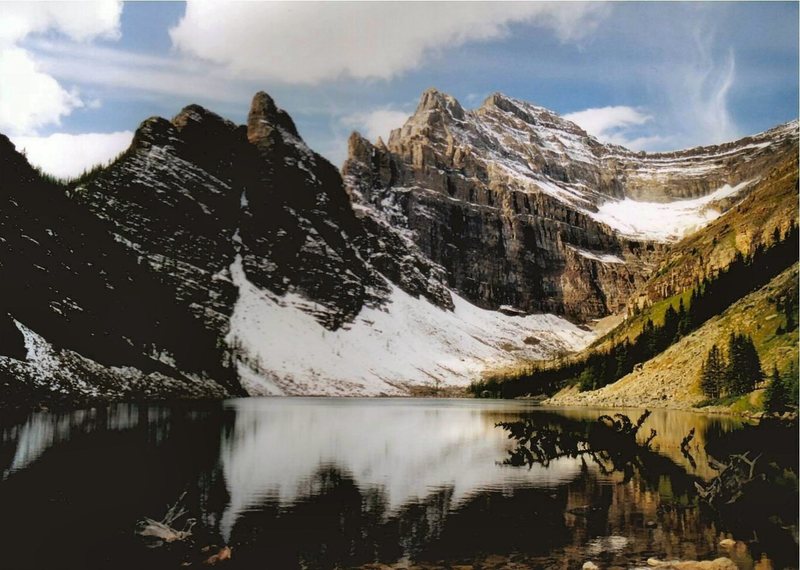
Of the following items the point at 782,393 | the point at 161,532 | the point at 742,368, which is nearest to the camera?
the point at 161,532

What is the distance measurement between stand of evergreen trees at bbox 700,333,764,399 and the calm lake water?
62.2ft

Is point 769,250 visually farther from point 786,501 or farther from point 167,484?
point 167,484

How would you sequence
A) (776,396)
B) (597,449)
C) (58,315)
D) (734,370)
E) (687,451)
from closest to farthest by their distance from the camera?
(597,449) < (687,451) < (776,396) < (734,370) < (58,315)

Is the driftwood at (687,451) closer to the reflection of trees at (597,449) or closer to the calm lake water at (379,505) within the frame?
the calm lake water at (379,505)

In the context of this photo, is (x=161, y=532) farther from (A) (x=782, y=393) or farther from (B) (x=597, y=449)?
(A) (x=782, y=393)

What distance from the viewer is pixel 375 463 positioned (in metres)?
64.3

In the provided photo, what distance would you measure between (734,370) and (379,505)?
67.4 metres

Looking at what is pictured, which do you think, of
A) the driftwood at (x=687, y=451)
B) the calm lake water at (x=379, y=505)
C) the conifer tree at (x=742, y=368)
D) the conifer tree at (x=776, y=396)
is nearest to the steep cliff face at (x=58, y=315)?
the calm lake water at (x=379, y=505)

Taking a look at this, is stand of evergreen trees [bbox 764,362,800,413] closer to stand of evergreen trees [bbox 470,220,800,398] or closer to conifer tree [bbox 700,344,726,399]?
conifer tree [bbox 700,344,726,399]

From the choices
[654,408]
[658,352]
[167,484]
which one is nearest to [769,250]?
[658,352]

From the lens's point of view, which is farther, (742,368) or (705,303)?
(705,303)

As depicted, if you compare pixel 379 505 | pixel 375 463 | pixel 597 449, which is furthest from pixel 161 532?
pixel 597 449

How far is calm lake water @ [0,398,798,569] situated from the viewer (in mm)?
32031

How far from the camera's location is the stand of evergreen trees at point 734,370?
298 feet
